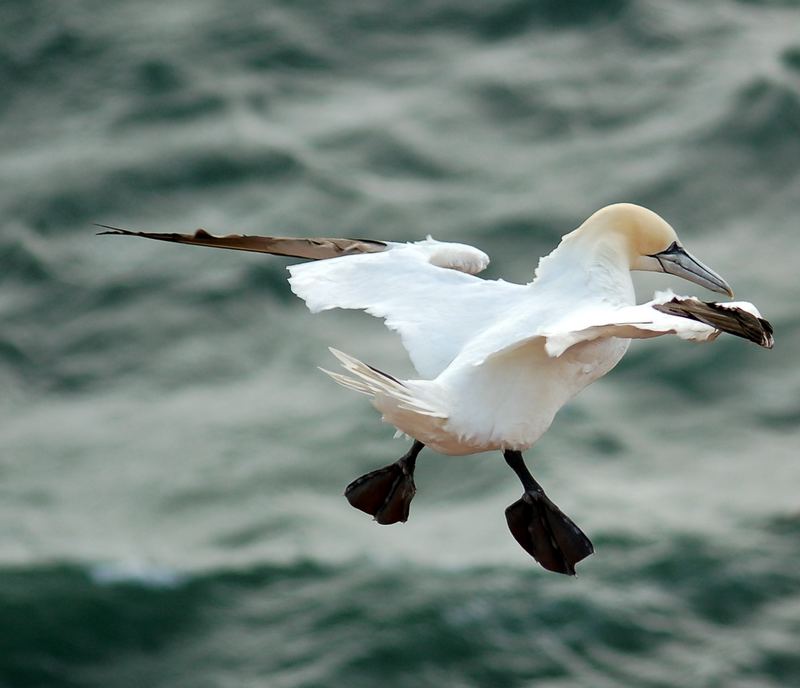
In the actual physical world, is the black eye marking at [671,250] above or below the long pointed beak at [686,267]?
above

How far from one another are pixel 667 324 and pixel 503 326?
Result: 0.95 meters

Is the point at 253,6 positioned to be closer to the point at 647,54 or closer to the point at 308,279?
the point at 647,54

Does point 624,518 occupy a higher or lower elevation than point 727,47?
lower

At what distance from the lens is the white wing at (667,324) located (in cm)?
615

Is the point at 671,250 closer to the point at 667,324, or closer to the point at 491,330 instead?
the point at 491,330

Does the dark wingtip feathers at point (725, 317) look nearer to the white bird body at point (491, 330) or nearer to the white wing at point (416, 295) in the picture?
the white bird body at point (491, 330)

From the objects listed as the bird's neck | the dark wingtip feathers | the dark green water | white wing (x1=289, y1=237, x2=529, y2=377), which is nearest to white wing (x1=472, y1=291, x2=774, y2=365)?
the dark wingtip feathers

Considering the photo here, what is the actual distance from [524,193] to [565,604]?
18.2 ft

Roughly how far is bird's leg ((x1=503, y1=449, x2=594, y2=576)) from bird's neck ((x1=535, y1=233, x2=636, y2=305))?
0.85 metres

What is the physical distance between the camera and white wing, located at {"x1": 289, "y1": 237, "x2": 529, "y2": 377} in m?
7.13

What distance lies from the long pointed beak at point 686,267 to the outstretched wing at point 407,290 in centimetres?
65

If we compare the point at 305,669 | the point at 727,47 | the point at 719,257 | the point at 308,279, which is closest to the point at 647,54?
the point at 727,47

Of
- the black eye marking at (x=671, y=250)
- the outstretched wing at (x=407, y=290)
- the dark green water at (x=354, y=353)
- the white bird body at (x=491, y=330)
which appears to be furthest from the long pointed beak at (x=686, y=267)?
the dark green water at (x=354, y=353)

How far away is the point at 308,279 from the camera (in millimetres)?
7484
